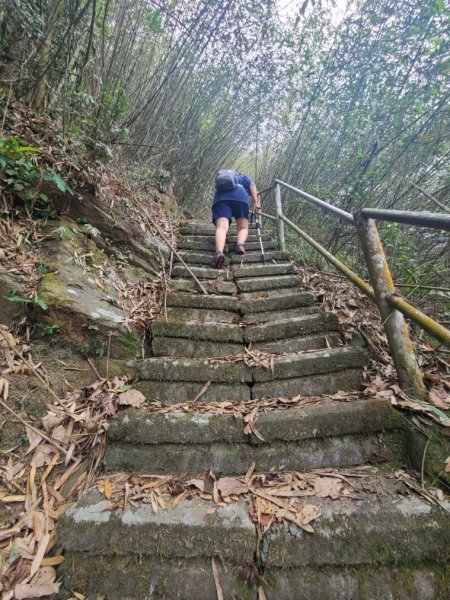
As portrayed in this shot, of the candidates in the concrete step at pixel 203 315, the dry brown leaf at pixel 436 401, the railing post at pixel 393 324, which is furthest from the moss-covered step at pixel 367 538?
the concrete step at pixel 203 315

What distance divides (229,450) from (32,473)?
844 mm

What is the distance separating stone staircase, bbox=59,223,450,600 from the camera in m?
0.88

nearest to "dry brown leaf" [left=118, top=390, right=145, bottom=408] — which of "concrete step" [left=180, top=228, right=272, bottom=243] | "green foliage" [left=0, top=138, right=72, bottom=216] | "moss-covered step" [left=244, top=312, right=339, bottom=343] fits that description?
"moss-covered step" [left=244, top=312, right=339, bottom=343]

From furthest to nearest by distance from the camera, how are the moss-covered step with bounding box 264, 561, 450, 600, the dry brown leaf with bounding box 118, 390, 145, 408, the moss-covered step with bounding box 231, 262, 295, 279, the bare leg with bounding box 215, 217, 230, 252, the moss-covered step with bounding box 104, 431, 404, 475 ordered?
1. the bare leg with bounding box 215, 217, 230, 252
2. the moss-covered step with bounding box 231, 262, 295, 279
3. the dry brown leaf with bounding box 118, 390, 145, 408
4. the moss-covered step with bounding box 104, 431, 404, 475
5. the moss-covered step with bounding box 264, 561, 450, 600

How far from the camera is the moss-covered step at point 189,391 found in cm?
152

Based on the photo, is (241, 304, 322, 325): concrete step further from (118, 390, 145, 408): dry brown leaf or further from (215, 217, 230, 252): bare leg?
(215, 217, 230, 252): bare leg

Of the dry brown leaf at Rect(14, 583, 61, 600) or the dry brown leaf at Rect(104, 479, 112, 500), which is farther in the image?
the dry brown leaf at Rect(104, 479, 112, 500)

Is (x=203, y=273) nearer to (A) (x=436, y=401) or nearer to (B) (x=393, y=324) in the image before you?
(B) (x=393, y=324)

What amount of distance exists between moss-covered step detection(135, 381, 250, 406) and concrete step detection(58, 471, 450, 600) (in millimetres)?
555

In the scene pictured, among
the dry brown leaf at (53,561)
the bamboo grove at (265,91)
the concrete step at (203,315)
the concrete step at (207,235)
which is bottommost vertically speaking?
the dry brown leaf at (53,561)

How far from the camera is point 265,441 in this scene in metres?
1.25

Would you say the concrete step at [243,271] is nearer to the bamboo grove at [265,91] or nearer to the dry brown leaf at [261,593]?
the bamboo grove at [265,91]

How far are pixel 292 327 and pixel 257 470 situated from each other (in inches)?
36.3

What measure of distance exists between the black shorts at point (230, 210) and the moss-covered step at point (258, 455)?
8.13 ft
